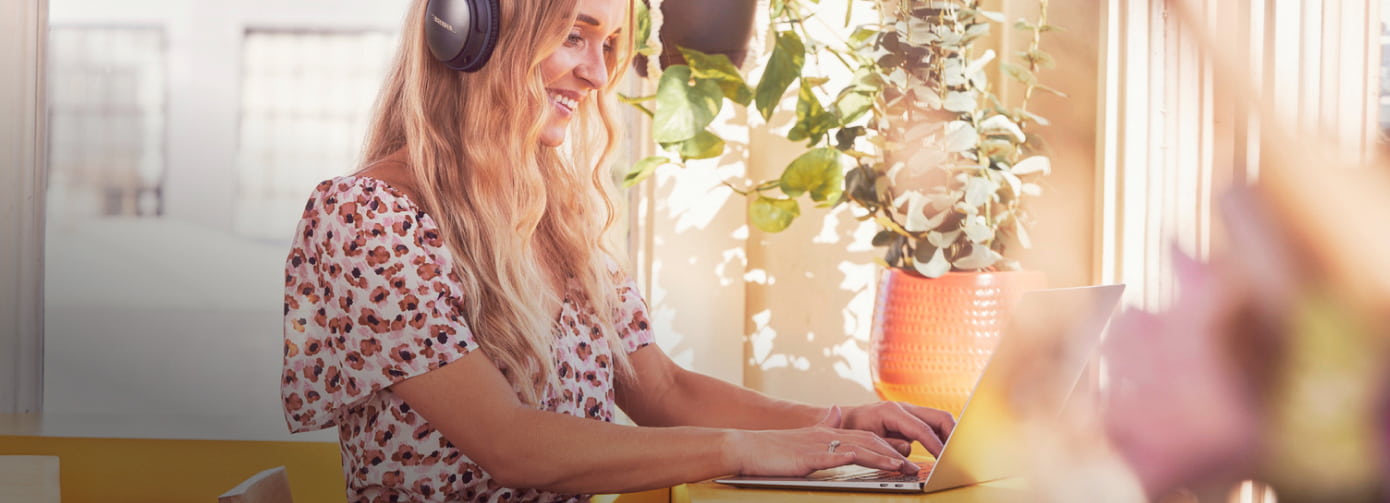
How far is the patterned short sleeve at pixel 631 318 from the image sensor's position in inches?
56.8

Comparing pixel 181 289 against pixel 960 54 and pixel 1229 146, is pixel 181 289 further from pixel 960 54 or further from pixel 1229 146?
pixel 1229 146

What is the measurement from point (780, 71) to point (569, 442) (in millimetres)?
883

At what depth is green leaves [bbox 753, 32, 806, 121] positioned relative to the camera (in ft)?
5.66

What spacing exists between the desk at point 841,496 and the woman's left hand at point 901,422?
103mm

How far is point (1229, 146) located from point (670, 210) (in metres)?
1.11

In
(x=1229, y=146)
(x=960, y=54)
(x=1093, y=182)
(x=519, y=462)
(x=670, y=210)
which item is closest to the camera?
(x=519, y=462)

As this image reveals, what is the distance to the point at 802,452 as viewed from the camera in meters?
1.00

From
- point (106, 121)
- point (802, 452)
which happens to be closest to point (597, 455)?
point (802, 452)

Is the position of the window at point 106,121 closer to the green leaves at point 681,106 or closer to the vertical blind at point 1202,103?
the green leaves at point 681,106

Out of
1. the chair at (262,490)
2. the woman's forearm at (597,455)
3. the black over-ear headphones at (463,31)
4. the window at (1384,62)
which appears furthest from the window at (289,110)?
the window at (1384,62)

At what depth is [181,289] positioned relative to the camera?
7.13 ft

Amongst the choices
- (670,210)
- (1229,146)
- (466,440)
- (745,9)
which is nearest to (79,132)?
(670,210)

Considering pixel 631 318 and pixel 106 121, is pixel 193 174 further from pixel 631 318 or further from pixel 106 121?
pixel 631 318

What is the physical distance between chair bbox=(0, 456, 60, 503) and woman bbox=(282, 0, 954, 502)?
24 cm
